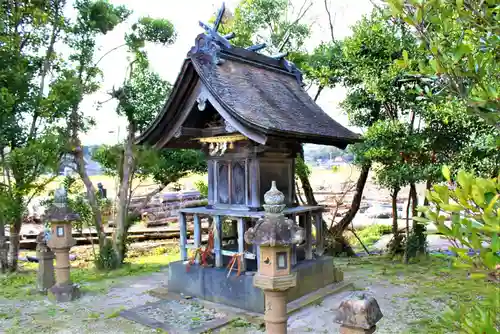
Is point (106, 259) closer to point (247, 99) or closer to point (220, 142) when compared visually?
point (220, 142)

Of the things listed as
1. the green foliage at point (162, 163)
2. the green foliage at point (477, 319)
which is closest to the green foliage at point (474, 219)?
the green foliage at point (477, 319)

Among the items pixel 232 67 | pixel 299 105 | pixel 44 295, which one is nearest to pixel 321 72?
pixel 299 105

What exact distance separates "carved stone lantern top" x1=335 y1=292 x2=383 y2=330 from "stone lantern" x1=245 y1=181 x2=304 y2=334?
34.4 inches

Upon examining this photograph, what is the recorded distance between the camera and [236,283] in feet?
24.0

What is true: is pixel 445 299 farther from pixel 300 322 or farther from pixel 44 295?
pixel 44 295

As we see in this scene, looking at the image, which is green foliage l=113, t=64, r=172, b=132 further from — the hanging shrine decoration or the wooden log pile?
the wooden log pile

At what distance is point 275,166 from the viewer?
326 inches

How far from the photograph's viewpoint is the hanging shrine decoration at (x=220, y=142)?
7.77 m

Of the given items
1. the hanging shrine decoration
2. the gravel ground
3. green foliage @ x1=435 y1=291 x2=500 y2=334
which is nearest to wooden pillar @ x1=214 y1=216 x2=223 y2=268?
the gravel ground

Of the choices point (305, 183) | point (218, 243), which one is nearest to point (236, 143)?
point (218, 243)

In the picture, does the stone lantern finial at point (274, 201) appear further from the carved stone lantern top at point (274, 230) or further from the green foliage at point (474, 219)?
the green foliage at point (474, 219)

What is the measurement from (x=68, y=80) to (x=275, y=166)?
245 inches

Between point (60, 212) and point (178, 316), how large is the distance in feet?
10.9

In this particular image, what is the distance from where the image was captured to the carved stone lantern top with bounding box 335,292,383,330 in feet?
14.4
